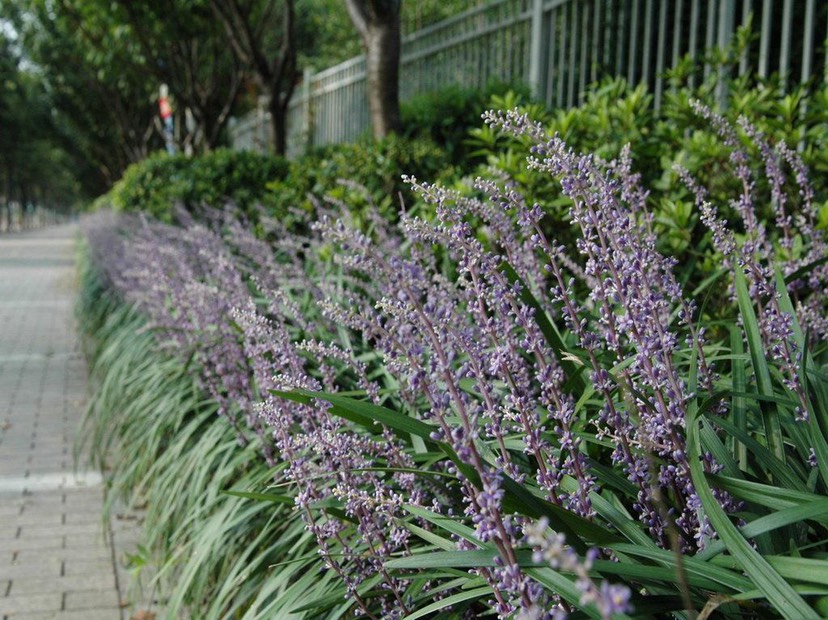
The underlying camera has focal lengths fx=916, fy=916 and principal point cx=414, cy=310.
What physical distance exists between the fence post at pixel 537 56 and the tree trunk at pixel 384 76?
69.2 inches

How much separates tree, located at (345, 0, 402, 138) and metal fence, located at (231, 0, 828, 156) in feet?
4.98

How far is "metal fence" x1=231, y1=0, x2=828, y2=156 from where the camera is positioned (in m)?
6.21

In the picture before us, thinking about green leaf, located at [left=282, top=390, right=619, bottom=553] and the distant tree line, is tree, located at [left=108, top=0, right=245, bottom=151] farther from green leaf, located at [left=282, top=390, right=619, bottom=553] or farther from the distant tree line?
green leaf, located at [left=282, top=390, right=619, bottom=553]

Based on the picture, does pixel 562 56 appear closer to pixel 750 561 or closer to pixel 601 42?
pixel 601 42

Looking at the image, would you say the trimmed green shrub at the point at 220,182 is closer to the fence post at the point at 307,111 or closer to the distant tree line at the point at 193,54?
the distant tree line at the point at 193,54

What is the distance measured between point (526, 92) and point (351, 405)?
6985mm

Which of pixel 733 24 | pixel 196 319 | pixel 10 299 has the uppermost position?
pixel 733 24

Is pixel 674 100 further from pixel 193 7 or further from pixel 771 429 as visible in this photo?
pixel 193 7

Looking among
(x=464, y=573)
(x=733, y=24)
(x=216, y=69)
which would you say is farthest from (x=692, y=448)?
(x=216, y=69)

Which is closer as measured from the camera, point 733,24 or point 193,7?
point 733,24

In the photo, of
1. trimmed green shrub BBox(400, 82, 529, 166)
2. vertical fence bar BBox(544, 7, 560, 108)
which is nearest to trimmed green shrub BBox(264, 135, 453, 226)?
trimmed green shrub BBox(400, 82, 529, 166)

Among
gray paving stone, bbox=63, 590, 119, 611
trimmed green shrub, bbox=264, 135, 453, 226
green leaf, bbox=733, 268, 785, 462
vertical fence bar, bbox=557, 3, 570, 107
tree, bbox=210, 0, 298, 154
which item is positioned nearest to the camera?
green leaf, bbox=733, 268, 785, 462

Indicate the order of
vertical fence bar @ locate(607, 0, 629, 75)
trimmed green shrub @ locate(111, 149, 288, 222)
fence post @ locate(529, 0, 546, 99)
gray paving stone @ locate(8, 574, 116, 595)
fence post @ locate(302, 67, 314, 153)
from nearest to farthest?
1. gray paving stone @ locate(8, 574, 116, 595)
2. vertical fence bar @ locate(607, 0, 629, 75)
3. fence post @ locate(529, 0, 546, 99)
4. trimmed green shrub @ locate(111, 149, 288, 222)
5. fence post @ locate(302, 67, 314, 153)

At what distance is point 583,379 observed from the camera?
7.85 feet
